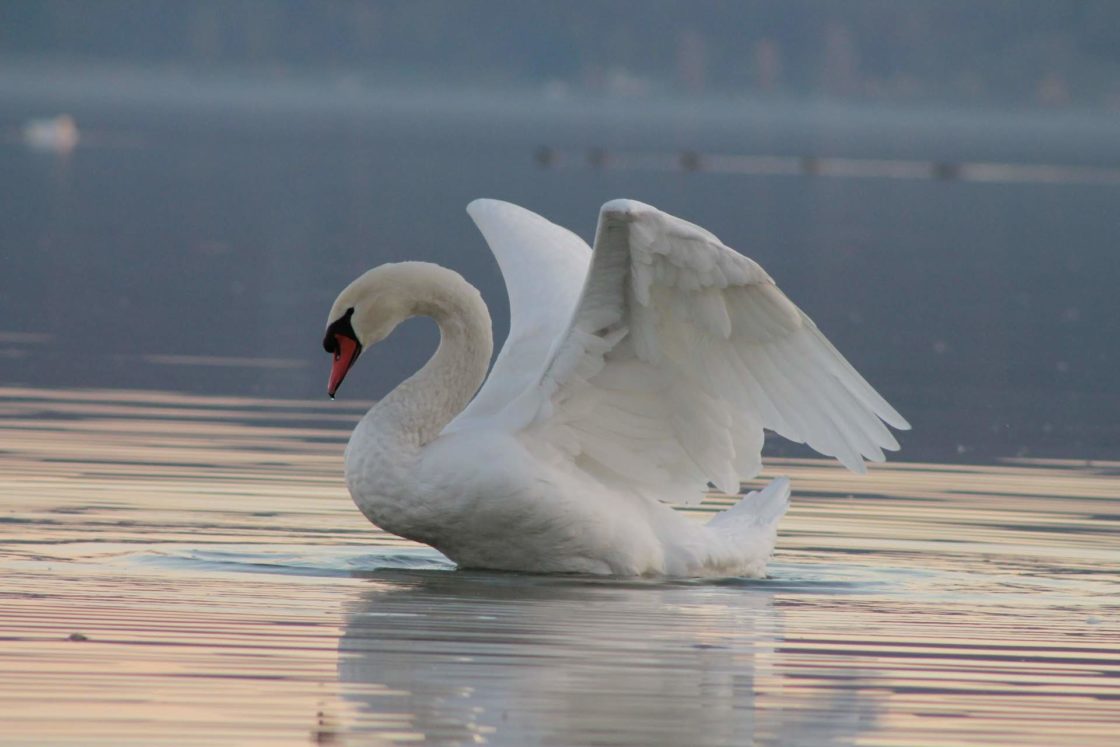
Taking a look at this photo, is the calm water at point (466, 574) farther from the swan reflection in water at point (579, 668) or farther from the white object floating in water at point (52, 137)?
the white object floating in water at point (52, 137)

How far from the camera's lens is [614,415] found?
1073 cm

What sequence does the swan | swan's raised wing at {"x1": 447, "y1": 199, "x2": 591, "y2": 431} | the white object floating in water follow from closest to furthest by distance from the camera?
the swan
swan's raised wing at {"x1": 447, "y1": 199, "x2": 591, "y2": 431}
the white object floating in water

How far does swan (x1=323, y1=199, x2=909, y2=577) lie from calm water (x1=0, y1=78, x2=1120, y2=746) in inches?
9.3

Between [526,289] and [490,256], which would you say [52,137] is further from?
[526,289]

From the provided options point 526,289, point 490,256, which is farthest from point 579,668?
point 490,256

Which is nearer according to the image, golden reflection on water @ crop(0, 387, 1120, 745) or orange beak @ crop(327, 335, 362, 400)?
golden reflection on water @ crop(0, 387, 1120, 745)

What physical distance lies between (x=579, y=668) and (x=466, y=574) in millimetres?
2063

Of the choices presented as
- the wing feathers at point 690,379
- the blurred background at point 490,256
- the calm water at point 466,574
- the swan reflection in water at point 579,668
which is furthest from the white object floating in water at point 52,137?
the swan reflection in water at point 579,668

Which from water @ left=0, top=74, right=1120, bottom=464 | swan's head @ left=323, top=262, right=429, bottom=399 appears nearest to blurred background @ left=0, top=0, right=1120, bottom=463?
water @ left=0, top=74, right=1120, bottom=464

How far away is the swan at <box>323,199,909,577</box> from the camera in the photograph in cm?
1014

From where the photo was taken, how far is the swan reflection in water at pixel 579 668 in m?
7.71

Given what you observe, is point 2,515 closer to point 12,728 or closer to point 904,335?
point 12,728

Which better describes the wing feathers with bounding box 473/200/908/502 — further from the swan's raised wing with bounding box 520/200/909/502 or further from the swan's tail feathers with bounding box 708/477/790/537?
the swan's tail feathers with bounding box 708/477/790/537

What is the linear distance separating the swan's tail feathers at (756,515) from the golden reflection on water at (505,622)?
0.20 m
